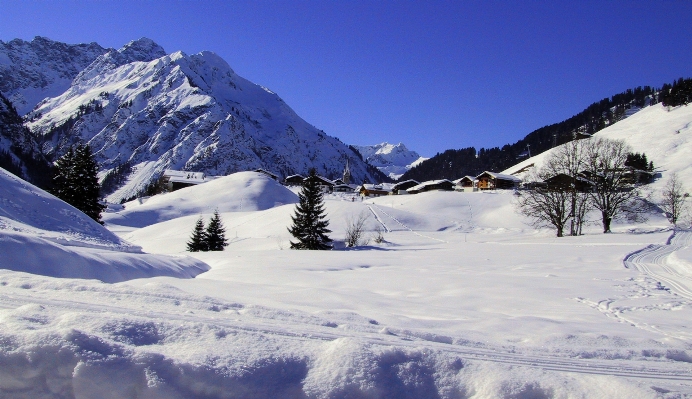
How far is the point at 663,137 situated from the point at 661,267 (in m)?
103

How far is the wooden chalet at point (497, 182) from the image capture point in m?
83.0

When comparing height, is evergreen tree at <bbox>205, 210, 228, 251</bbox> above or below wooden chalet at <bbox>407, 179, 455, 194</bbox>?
below

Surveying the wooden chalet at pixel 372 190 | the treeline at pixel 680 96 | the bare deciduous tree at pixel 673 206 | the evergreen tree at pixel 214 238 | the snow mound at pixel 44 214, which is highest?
the treeline at pixel 680 96

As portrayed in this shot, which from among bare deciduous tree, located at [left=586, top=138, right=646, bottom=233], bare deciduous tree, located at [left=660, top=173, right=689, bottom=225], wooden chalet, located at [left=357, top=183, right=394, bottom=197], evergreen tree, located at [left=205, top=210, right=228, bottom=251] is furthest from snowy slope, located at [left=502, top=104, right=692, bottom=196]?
evergreen tree, located at [left=205, top=210, right=228, bottom=251]

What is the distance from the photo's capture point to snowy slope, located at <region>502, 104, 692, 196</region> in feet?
244

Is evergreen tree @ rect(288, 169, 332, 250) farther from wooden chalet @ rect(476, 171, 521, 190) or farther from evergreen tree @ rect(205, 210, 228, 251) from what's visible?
wooden chalet @ rect(476, 171, 521, 190)

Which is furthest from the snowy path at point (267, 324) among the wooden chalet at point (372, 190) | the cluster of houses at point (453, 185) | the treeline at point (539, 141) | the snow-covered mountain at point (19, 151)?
the treeline at point (539, 141)

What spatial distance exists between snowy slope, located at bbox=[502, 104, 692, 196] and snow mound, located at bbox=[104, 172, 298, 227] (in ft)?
159

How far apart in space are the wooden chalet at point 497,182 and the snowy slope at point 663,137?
52.8 ft

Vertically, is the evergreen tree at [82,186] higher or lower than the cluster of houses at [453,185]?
lower

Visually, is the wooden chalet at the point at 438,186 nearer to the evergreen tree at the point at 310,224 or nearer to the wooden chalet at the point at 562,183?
the wooden chalet at the point at 562,183

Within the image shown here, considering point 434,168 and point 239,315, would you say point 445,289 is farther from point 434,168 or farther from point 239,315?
point 434,168

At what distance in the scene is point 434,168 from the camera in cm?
19625

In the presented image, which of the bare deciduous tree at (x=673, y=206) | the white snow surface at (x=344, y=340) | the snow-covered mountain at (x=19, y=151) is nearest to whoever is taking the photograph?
the white snow surface at (x=344, y=340)
